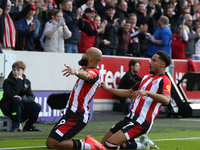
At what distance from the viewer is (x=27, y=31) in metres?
11.1

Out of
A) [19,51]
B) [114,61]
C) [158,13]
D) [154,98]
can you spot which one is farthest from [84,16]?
[154,98]

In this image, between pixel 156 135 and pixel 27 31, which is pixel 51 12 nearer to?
pixel 27 31

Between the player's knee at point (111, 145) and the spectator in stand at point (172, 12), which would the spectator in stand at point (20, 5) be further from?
the player's knee at point (111, 145)

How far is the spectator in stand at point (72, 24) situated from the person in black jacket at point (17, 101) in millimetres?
3809

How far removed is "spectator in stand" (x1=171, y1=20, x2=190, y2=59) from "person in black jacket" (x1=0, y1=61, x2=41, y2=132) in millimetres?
8264

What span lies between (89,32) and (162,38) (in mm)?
2827

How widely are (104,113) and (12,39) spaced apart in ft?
12.4

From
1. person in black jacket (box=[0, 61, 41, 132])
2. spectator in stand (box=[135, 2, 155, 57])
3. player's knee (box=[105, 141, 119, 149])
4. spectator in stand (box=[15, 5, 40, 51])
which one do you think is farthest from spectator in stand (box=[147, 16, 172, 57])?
player's knee (box=[105, 141, 119, 149])

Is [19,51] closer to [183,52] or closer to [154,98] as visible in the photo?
[154,98]

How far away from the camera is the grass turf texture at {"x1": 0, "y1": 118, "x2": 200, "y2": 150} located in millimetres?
6590

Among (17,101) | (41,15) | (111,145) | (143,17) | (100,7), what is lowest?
(111,145)

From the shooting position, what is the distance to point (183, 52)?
50.4 ft

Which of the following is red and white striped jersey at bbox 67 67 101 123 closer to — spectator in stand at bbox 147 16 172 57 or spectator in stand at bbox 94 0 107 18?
spectator in stand at bbox 147 16 172 57

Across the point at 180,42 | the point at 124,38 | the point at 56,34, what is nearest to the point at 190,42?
the point at 180,42
